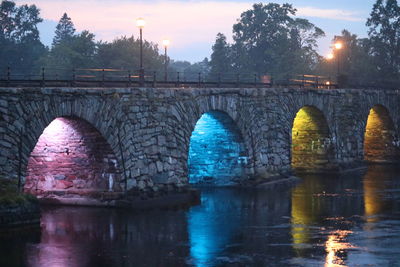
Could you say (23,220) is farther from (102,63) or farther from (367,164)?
(102,63)

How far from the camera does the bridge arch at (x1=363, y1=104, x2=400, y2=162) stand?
180 ft

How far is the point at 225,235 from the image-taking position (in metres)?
24.6

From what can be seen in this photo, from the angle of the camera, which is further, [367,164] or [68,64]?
[68,64]

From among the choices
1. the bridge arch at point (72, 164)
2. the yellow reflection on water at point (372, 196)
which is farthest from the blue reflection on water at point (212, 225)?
the yellow reflection on water at point (372, 196)

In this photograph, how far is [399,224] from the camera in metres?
27.1

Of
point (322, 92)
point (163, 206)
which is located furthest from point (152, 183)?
point (322, 92)

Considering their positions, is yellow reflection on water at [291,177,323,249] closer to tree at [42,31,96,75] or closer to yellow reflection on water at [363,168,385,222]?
yellow reflection on water at [363,168,385,222]

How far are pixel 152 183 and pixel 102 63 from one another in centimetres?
4981

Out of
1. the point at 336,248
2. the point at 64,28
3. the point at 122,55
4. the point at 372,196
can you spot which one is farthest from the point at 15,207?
the point at 64,28

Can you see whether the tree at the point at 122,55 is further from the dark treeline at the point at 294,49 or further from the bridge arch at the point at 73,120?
the bridge arch at the point at 73,120

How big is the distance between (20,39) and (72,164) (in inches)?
2528

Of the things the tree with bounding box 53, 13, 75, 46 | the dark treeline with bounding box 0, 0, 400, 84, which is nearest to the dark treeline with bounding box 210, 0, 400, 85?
the dark treeline with bounding box 0, 0, 400, 84

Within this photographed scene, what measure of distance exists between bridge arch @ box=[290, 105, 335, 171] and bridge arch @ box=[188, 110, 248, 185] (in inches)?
372

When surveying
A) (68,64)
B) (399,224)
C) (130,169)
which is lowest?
(399,224)
